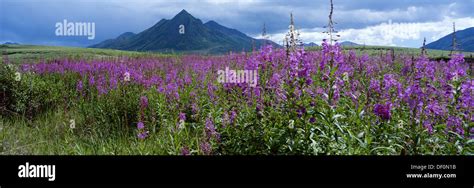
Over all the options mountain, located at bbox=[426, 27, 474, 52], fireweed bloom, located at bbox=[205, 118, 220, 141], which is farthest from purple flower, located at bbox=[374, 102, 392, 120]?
fireweed bloom, located at bbox=[205, 118, 220, 141]

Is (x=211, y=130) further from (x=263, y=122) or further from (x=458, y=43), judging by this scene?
(x=458, y=43)

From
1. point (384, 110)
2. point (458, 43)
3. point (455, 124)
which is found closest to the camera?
point (384, 110)

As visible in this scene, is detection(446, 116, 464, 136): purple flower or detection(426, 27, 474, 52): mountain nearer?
detection(446, 116, 464, 136): purple flower

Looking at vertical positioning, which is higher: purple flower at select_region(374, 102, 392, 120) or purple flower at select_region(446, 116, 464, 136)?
purple flower at select_region(374, 102, 392, 120)

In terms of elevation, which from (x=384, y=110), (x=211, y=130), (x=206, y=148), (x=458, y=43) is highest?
(x=458, y=43)

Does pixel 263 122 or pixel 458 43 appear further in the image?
pixel 458 43

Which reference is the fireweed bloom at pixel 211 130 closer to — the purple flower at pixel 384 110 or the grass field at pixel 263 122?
the grass field at pixel 263 122

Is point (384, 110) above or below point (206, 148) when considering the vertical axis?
above

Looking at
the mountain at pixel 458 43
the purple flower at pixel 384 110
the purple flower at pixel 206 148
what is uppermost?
the mountain at pixel 458 43

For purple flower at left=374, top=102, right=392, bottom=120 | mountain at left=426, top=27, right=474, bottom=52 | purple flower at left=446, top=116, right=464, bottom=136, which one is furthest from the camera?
mountain at left=426, top=27, right=474, bottom=52

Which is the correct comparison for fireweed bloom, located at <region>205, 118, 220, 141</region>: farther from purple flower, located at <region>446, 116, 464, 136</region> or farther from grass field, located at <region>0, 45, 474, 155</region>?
purple flower, located at <region>446, 116, 464, 136</region>

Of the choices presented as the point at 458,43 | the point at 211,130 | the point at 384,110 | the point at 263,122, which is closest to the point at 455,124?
the point at 384,110

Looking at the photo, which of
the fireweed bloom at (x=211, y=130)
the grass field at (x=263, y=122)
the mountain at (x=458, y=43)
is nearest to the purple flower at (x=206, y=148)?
the grass field at (x=263, y=122)
